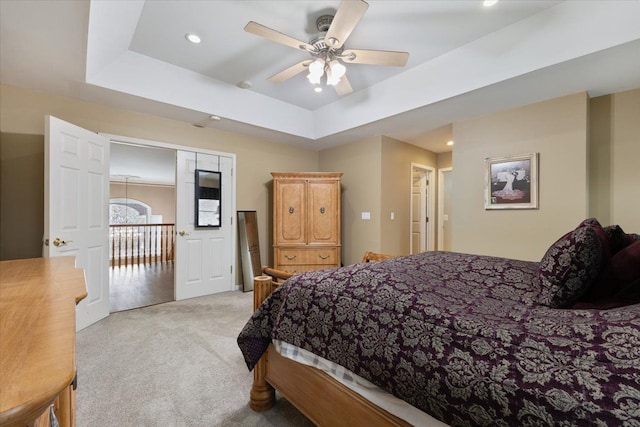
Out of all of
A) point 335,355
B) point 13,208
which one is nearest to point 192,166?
point 13,208

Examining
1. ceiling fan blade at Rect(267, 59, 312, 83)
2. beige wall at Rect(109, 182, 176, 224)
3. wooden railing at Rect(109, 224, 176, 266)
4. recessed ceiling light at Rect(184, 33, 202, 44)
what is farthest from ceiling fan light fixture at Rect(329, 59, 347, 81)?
beige wall at Rect(109, 182, 176, 224)

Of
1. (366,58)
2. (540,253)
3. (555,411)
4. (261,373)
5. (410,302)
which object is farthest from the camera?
(540,253)

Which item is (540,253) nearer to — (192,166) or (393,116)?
(393,116)

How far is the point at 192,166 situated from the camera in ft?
12.7

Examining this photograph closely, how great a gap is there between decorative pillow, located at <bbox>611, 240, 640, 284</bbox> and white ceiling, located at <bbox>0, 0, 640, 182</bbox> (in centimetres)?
201

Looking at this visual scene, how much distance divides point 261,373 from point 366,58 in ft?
8.52

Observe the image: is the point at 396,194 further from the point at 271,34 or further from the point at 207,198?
the point at 271,34

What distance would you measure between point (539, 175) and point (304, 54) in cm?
291

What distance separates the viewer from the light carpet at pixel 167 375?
5.18 ft

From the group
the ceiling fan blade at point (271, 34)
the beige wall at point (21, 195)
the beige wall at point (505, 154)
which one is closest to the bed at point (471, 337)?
the ceiling fan blade at point (271, 34)

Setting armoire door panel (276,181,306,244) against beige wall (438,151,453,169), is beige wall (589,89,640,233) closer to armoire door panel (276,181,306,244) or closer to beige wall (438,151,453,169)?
beige wall (438,151,453,169)

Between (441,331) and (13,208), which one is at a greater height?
(13,208)

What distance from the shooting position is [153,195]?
10031 mm

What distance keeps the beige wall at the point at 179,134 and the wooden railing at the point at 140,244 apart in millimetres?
3514
